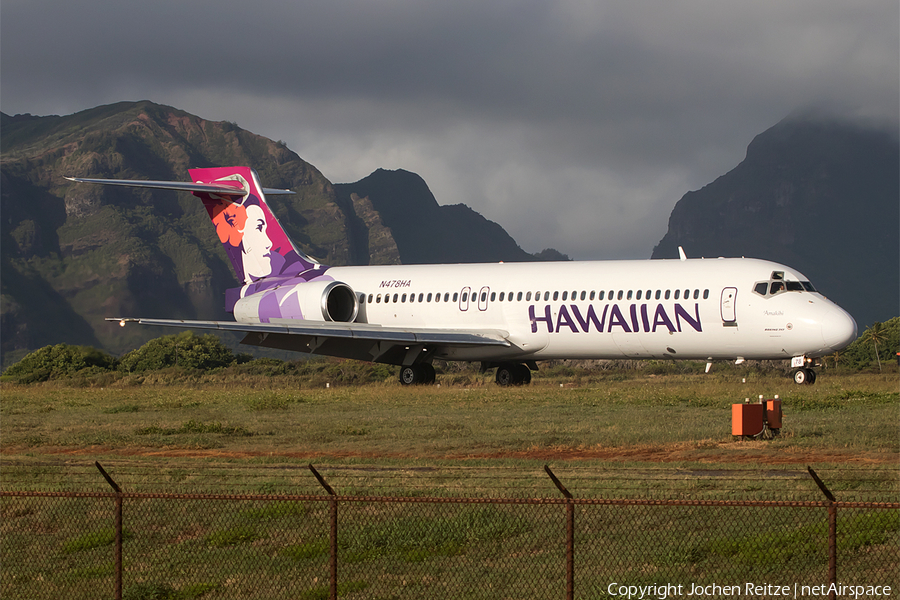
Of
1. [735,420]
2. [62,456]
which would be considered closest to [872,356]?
[735,420]

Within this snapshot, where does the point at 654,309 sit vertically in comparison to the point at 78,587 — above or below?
above

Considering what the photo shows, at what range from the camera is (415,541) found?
13555 mm

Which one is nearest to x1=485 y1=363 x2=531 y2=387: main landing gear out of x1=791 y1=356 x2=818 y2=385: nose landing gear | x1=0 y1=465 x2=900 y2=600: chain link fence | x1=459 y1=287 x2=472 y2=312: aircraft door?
x1=459 y1=287 x2=472 y2=312: aircraft door

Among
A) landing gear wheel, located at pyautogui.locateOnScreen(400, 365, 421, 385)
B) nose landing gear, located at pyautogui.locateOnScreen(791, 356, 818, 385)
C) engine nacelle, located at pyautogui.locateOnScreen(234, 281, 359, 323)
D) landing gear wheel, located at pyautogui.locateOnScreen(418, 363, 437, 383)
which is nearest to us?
nose landing gear, located at pyautogui.locateOnScreen(791, 356, 818, 385)

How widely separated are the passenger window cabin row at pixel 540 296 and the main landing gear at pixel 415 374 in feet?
8.14

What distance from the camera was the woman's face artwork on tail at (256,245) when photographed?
44.3 meters

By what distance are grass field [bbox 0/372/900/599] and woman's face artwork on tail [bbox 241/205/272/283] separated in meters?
18.5

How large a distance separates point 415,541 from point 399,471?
380 cm

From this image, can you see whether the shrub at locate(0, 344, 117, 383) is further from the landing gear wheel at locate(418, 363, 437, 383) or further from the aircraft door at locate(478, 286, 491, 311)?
the aircraft door at locate(478, 286, 491, 311)

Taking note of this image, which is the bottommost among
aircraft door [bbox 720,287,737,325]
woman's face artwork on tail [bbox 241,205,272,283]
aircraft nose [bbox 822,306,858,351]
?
aircraft nose [bbox 822,306,858,351]

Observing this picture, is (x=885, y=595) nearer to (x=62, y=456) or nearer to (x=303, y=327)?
(x=62, y=456)

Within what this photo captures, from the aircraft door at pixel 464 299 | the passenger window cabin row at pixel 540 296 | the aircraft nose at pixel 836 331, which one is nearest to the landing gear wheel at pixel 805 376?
the aircraft nose at pixel 836 331

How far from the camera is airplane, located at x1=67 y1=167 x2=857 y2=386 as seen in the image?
31.1m

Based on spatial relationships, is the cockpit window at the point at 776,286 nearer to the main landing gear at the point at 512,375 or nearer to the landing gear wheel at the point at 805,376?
the landing gear wheel at the point at 805,376
